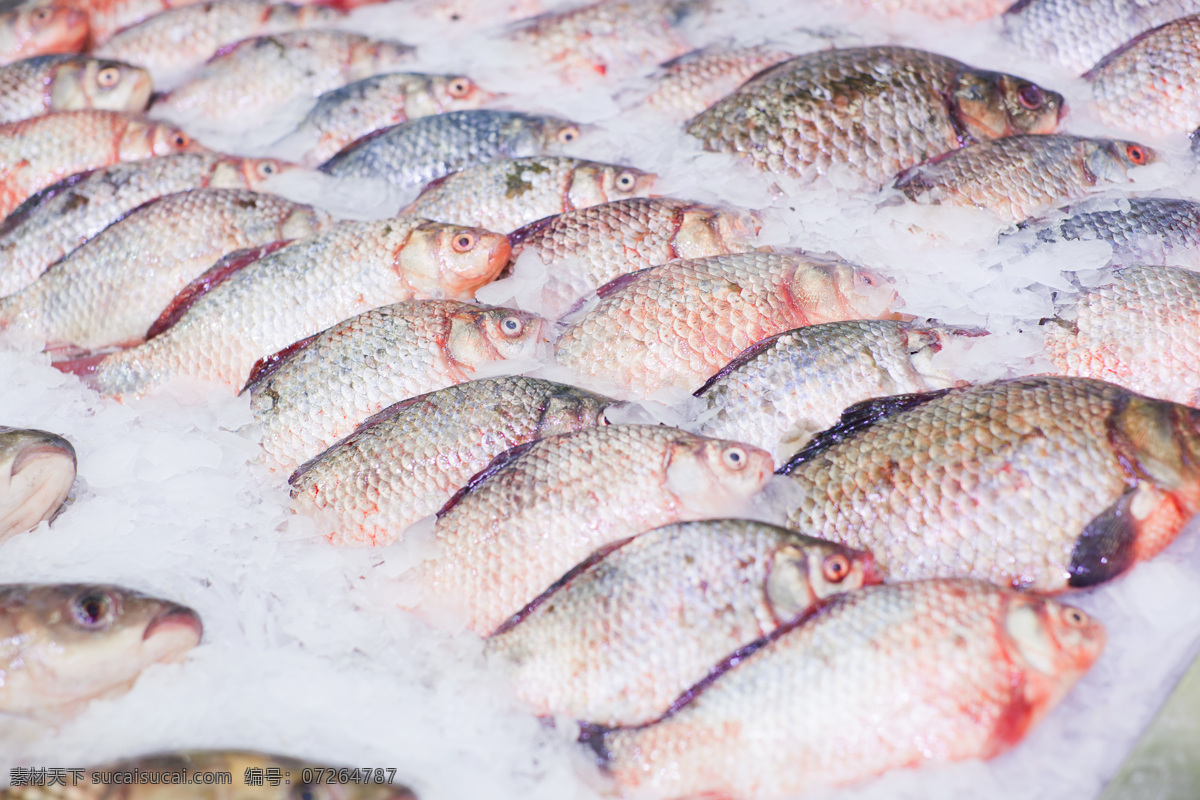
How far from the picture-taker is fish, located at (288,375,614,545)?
8.78 feet

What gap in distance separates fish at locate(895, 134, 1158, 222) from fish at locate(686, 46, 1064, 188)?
227 mm

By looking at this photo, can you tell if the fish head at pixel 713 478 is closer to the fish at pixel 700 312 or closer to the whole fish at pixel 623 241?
the fish at pixel 700 312

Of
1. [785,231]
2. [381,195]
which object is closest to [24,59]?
[381,195]

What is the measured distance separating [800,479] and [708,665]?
620 mm

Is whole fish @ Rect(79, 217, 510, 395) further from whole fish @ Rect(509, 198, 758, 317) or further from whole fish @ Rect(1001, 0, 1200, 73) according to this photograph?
whole fish @ Rect(1001, 0, 1200, 73)

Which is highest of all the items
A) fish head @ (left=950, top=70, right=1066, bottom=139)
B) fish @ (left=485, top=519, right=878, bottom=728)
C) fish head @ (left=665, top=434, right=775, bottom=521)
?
fish head @ (left=950, top=70, right=1066, bottom=139)

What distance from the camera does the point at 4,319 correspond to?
143 inches

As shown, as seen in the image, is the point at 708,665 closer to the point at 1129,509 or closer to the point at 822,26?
the point at 1129,509

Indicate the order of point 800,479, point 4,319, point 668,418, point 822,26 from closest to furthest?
point 800,479
point 668,418
point 4,319
point 822,26

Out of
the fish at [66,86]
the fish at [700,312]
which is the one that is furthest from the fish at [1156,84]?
the fish at [66,86]

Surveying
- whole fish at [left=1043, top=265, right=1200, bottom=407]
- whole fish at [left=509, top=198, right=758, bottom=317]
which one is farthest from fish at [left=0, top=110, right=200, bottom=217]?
whole fish at [left=1043, top=265, right=1200, bottom=407]

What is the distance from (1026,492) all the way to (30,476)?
281 cm

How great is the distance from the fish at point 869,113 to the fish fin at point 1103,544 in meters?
1.79

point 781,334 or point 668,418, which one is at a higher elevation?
point 781,334
